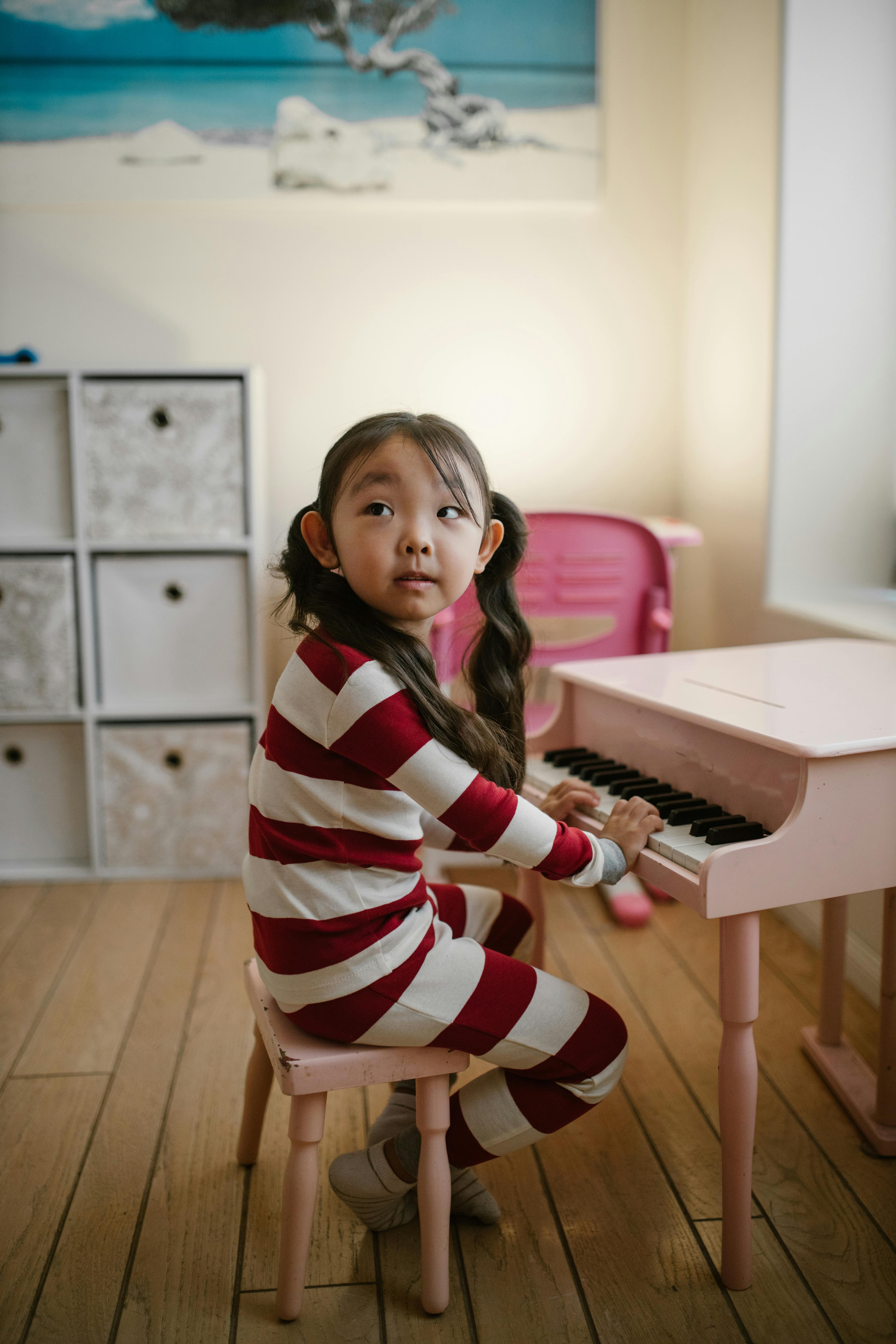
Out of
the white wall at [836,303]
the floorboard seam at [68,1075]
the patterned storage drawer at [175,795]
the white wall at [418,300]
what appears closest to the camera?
the floorboard seam at [68,1075]

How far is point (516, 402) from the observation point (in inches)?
113

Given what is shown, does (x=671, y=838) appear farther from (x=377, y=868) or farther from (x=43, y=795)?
(x=43, y=795)

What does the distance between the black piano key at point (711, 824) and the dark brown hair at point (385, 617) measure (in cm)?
22

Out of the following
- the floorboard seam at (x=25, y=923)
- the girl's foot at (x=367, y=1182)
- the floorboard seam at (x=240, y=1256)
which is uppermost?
the girl's foot at (x=367, y=1182)

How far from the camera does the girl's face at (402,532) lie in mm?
1114

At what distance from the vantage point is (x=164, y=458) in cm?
252

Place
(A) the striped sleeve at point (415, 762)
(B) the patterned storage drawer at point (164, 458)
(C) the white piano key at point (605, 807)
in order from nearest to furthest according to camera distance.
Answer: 1. (A) the striped sleeve at point (415, 762)
2. (C) the white piano key at point (605, 807)
3. (B) the patterned storage drawer at point (164, 458)

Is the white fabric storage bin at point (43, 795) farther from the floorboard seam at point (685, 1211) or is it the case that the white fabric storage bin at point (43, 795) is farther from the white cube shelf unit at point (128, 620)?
the floorboard seam at point (685, 1211)

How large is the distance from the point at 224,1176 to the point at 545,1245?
1.50 ft

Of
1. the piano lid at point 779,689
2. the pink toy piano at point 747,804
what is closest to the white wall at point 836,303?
the piano lid at point 779,689

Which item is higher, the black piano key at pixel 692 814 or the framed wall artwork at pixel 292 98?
the framed wall artwork at pixel 292 98

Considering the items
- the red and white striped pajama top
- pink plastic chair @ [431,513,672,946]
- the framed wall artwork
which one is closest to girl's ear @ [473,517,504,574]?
the red and white striped pajama top

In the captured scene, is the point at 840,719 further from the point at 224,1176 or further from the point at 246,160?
the point at 246,160

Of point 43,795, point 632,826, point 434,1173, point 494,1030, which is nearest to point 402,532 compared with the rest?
point 632,826
